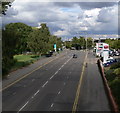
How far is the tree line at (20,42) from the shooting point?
2110 cm

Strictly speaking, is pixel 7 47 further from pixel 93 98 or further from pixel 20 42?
pixel 93 98

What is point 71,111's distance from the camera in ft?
76.4

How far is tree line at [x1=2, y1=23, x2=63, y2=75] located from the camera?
21.1 meters

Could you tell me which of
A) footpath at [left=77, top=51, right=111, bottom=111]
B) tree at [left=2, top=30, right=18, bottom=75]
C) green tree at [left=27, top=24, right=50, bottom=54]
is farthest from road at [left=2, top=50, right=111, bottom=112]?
green tree at [left=27, top=24, right=50, bottom=54]

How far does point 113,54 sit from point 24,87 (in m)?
66.3

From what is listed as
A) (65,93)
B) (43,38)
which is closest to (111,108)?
(65,93)

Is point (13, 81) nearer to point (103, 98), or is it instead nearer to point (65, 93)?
point (65, 93)

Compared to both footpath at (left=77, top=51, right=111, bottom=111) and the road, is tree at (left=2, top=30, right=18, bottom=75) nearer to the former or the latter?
the road

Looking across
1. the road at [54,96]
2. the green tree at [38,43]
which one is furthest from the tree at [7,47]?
the green tree at [38,43]

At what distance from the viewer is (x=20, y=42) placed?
26.7 m

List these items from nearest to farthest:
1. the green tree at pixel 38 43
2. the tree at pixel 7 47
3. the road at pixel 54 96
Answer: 1. the tree at pixel 7 47
2. the road at pixel 54 96
3. the green tree at pixel 38 43

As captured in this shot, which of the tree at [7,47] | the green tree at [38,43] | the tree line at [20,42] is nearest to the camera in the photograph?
the tree at [7,47]

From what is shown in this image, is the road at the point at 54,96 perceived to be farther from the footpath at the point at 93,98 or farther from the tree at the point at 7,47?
the tree at the point at 7,47

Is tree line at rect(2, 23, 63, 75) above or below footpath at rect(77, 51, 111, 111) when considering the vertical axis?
above
